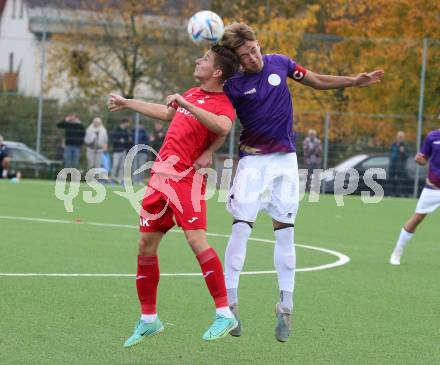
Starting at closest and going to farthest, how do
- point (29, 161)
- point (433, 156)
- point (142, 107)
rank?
point (142, 107) < point (433, 156) < point (29, 161)

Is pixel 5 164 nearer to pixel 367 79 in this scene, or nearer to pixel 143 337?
pixel 367 79

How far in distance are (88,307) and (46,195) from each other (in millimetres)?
14673

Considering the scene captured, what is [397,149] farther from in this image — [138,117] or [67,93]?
[67,93]

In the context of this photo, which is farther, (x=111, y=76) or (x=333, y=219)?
(x=111, y=76)

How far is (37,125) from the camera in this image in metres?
29.4

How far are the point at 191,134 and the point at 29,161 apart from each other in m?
22.4

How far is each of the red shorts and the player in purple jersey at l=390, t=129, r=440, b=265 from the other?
6.43m

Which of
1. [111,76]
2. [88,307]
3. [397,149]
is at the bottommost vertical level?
[88,307]

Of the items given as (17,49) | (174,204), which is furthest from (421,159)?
(17,49)

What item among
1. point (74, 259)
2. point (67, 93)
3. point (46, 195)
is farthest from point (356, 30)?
point (74, 259)

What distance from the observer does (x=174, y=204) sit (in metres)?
7.25

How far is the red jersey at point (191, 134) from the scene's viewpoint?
7348 mm

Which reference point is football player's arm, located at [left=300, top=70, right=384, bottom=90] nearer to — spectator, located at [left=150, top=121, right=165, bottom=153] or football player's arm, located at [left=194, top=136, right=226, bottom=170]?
football player's arm, located at [left=194, top=136, right=226, bottom=170]

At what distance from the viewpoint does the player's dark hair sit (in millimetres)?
7425
